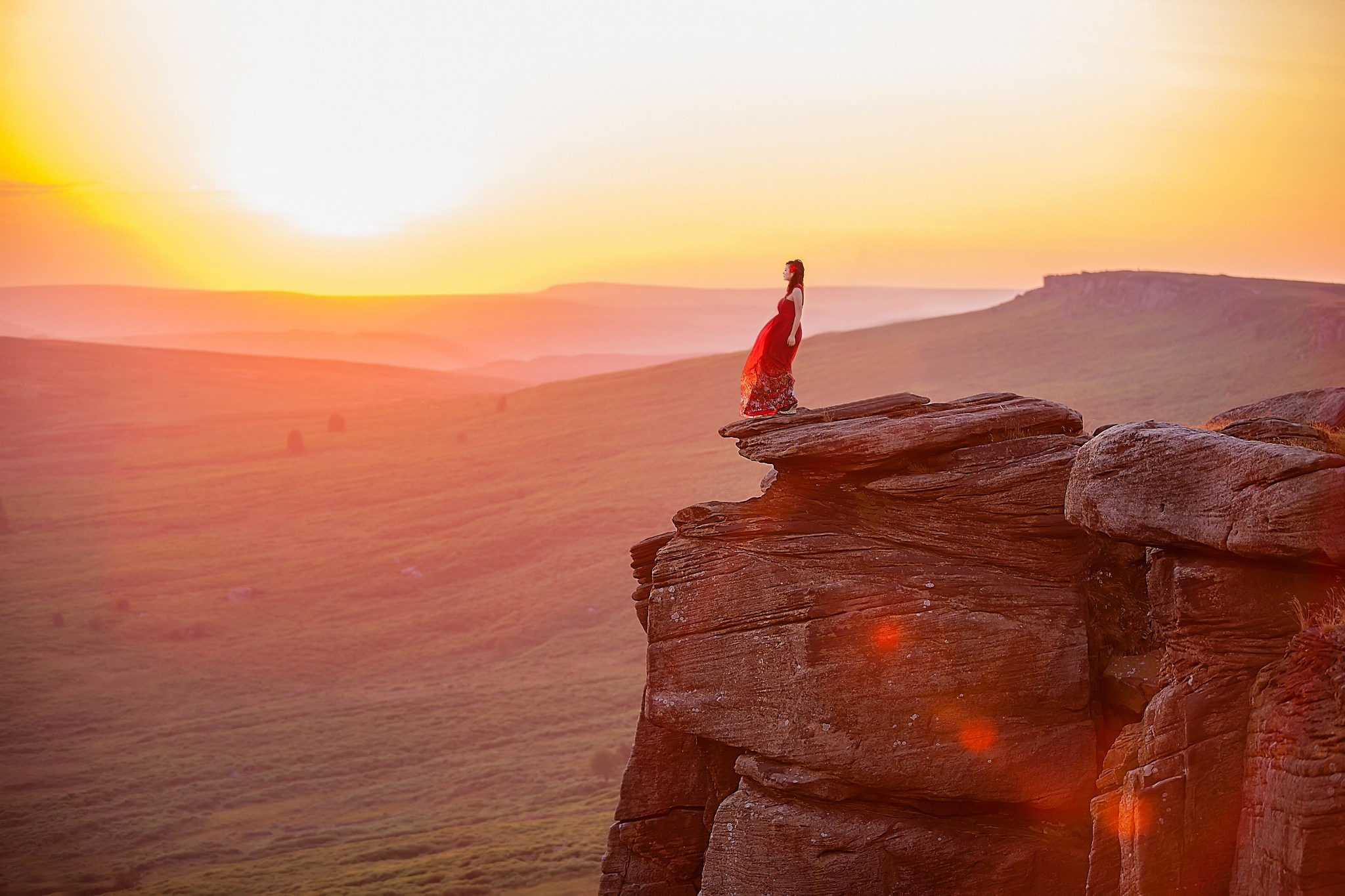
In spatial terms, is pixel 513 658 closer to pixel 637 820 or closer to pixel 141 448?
pixel 637 820

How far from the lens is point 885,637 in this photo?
674 inches

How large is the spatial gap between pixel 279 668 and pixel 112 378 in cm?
15042

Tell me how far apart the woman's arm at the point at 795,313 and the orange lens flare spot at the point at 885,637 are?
6.61 meters

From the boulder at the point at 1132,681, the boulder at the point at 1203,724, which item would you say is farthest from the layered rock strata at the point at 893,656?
the boulder at the point at 1203,724

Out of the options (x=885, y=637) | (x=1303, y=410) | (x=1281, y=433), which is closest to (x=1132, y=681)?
(x=885, y=637)

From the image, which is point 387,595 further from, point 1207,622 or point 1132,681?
point 1207,622

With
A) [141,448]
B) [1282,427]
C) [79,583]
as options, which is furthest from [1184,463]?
[141,448]

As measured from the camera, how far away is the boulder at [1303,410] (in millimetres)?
17531

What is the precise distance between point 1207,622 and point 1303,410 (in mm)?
6400

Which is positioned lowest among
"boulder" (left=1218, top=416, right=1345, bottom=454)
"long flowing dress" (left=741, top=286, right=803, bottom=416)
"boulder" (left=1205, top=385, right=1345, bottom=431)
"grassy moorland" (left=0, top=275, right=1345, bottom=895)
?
"grassy moorland" (left=0, top=275, right=1345, bottom=895)

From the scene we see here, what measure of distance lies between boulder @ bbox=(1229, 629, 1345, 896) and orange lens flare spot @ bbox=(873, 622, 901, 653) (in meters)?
5.22

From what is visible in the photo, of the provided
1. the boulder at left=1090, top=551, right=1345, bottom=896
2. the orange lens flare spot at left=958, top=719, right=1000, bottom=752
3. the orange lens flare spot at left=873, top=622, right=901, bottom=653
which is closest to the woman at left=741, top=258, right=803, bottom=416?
the orange lens flare spot at left=873, top=622, right=901, bottom=653

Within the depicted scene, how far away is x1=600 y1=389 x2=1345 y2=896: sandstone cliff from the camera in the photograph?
43.9 feet

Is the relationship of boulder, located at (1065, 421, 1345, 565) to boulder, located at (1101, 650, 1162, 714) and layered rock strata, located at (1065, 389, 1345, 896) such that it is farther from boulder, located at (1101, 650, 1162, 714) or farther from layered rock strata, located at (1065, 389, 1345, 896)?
boulder, located at (1101, 650, 1162, 714)
